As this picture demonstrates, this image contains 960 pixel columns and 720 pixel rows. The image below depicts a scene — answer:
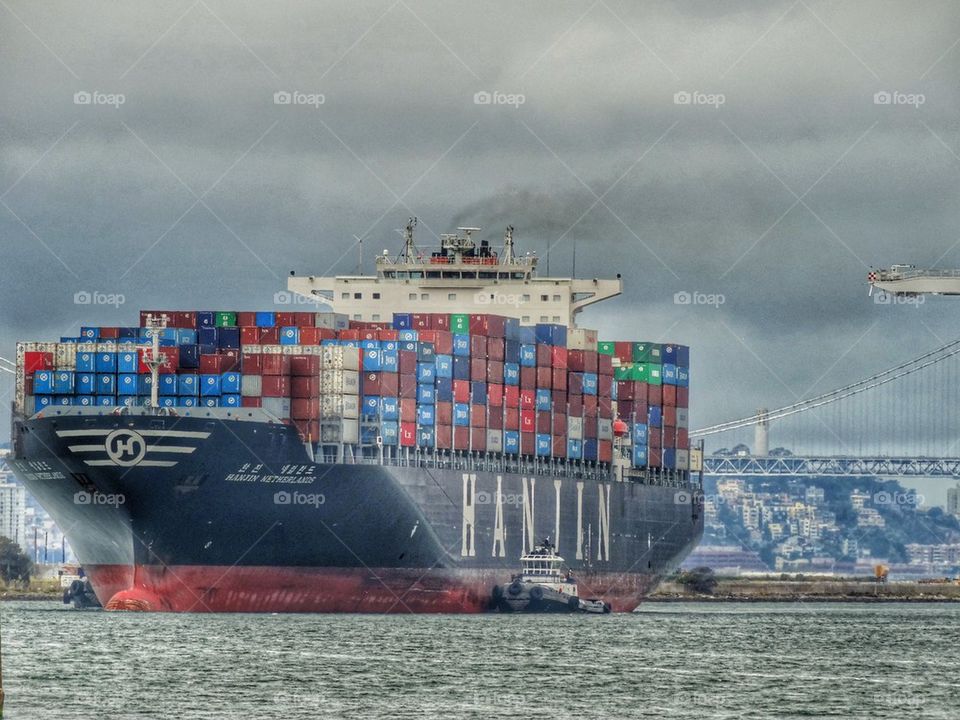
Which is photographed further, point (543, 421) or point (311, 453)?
point (543, 421)

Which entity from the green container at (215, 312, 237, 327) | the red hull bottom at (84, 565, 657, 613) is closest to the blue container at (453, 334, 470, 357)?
the red hull bottom at (84, 565, 657, 613)

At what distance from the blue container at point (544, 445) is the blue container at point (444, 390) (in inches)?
265

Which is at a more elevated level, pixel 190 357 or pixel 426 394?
pixel 190 357

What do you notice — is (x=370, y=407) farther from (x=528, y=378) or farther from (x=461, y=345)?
(x=528, y=378)

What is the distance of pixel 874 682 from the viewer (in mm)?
66312

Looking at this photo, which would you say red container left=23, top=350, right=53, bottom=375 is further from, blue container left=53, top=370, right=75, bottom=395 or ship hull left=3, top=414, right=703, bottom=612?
ship hull left=3, top=414, right=703, bottom=612

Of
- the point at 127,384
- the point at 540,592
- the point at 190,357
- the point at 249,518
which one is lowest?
Answer: the point at 540,592

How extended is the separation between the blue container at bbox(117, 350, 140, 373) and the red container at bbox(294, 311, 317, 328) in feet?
21.7

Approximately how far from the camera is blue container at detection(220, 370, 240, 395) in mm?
85688

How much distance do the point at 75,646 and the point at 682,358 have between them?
132 ft

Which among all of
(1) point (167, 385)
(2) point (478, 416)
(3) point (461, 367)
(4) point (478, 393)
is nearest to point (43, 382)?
(1) point (167, 385)

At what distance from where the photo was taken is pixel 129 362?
85.6 meters

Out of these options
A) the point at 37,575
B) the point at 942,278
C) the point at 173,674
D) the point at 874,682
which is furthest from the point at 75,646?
the point at 37,575

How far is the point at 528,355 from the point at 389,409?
8866 millimetres
